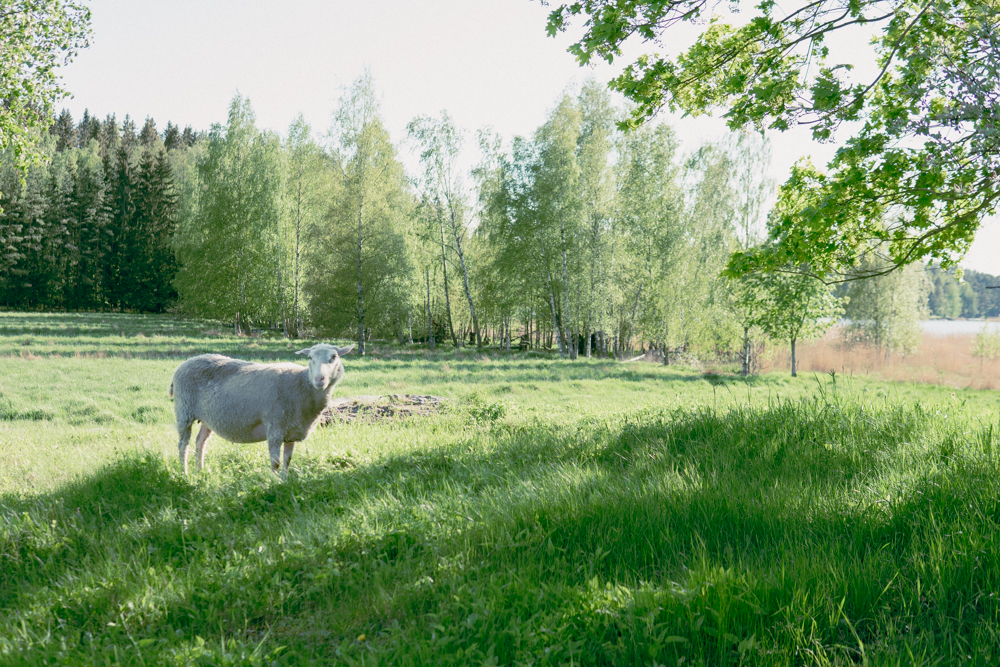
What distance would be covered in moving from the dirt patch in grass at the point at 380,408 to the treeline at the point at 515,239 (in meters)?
17.5

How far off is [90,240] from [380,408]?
69603mm

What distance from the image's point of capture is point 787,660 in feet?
7.79

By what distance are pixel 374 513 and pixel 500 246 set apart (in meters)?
30.2

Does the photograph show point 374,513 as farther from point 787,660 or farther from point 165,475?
point 165,475

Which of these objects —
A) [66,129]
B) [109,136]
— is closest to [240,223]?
[109,136]

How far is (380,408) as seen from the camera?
36.9 feet

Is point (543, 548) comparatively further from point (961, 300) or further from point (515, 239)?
point (961, 300)

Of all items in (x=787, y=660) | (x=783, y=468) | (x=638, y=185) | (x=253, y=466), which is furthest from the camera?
(x=638, y=185)

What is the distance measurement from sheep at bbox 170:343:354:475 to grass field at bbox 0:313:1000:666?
48cm

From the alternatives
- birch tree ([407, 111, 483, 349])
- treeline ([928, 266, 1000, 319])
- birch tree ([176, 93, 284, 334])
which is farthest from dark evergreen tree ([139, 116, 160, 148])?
treeline ([928, 266, 1000, 319])

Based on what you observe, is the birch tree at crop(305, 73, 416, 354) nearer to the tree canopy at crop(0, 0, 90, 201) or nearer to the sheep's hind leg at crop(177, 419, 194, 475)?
the tree canopy at crop(0, 0, 90, 201)

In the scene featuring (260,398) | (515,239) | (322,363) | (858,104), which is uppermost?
(515,239)

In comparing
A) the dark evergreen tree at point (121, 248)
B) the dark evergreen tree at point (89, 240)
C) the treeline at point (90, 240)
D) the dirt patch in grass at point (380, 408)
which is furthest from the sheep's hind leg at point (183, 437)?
the dark evergreen tree at point (89, 240)

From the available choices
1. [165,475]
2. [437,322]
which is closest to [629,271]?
[437,322]
